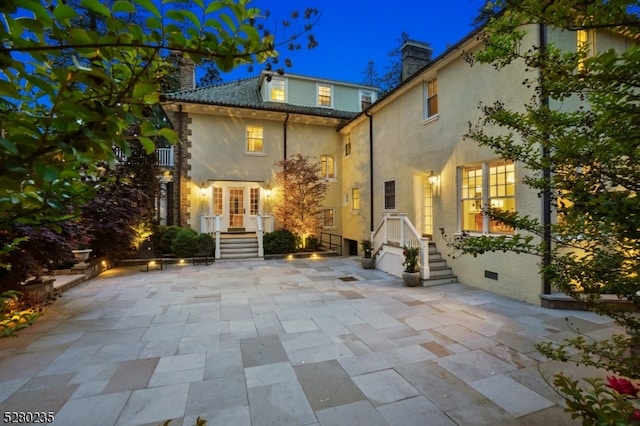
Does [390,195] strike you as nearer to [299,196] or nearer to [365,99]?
[299,196]

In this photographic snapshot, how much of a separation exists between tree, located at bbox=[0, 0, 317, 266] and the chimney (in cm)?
1134

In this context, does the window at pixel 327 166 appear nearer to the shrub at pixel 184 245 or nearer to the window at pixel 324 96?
the window at pixel 324 96

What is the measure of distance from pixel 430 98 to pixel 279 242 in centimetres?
757

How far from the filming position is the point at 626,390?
1.21 metres

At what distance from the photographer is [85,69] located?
79 cm

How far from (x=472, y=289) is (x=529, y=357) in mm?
3541

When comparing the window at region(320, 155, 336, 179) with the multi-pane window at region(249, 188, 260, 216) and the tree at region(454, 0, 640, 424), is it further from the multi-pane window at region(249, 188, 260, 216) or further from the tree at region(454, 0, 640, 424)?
the tree at region(454, 0, 640, 424)

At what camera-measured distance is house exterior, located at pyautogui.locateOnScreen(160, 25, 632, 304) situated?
21.9ft

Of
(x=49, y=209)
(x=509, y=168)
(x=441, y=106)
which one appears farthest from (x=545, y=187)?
(x=441, y=106)

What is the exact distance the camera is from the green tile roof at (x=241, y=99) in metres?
12.6

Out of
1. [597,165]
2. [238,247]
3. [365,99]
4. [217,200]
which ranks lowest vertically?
[238,247]

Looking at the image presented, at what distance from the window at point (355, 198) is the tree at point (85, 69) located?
40.2ft

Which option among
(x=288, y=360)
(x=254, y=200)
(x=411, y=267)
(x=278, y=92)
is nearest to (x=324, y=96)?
(x=278, y=92)

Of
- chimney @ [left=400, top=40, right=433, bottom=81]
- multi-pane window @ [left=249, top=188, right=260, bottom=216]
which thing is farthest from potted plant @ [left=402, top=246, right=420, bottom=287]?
multi-pane window @ [left=249, top=188, right=260, bottom=216]
